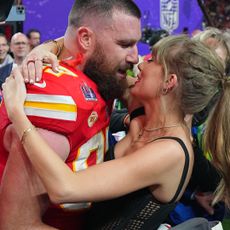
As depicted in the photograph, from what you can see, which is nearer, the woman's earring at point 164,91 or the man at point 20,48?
the woman's earring at point 164,91

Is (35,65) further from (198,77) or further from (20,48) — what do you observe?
(20,48)

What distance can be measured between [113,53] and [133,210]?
579mm

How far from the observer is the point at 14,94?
1.56 metres

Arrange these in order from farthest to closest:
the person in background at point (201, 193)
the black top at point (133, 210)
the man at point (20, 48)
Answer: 1. the man at point (20, 48)
2. the person in background at point (201, 193)
3. the black top at point (133, 210)

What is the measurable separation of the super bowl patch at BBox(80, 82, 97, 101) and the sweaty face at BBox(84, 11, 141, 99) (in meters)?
0.14

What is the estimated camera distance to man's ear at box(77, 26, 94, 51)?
1.84 m

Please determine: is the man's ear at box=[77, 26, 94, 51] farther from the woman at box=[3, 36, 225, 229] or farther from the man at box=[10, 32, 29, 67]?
the man at box=[10, 32, 29, 67]

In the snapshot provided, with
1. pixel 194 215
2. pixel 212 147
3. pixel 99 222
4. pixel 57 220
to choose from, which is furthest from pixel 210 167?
pixel 57 220

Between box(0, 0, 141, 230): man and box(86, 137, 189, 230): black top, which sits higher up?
box(0, 0, 141, 230): man

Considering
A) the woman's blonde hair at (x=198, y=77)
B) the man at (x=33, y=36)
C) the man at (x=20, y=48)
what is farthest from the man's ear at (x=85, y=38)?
the man at (x=33, y=36)

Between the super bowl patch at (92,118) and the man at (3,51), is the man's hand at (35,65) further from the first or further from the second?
the man at (3,51)

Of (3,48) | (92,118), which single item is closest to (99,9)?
(92,118)

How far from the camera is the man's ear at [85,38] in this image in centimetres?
184

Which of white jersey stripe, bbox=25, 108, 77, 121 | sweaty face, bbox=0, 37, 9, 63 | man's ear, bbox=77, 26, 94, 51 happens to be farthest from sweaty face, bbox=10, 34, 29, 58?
white jersey stripe, bbox=25, 108, 77, 121
